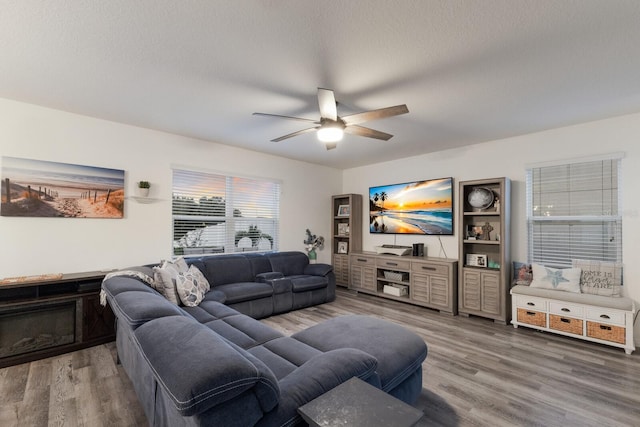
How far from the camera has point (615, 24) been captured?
1.81 m

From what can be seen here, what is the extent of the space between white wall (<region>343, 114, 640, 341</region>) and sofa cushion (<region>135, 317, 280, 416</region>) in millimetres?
Answer: 4076

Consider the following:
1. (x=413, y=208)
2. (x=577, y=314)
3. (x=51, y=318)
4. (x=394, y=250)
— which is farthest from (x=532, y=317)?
(x=51, y=318)

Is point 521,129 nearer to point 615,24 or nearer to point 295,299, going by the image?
point 615,24

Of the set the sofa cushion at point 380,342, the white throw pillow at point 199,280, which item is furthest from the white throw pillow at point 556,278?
the white throw pillow at point 199,280

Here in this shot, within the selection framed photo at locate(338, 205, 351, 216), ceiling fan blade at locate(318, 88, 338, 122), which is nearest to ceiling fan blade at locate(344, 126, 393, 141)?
ceiling fan blade at locate(318, 88, 338, 122)

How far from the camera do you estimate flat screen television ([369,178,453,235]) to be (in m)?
4.91

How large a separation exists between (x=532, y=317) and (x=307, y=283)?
2.97 m

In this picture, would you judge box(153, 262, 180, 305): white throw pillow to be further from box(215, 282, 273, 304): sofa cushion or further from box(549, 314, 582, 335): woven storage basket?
box(549, 314, 582, 335): woven storage basket

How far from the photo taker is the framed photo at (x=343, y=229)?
6.20 m

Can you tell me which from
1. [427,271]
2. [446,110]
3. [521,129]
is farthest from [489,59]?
[427,271]

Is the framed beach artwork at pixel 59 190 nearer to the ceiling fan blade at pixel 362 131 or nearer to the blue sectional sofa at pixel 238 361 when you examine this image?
the blue sectional sofa at pixel 238 361

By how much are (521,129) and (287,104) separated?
10.1ft

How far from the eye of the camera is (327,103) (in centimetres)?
247

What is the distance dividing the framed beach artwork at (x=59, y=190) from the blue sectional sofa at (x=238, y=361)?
1696 millimetres
